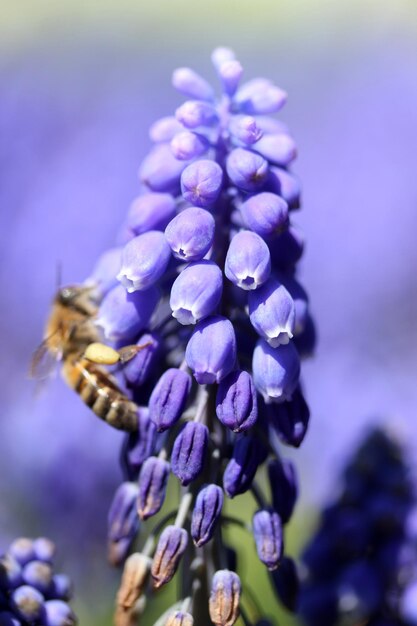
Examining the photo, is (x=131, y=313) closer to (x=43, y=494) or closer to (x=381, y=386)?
(x=43, y=494)

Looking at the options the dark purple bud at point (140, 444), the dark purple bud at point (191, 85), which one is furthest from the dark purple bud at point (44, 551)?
the dark purple bud at point (191, 85)

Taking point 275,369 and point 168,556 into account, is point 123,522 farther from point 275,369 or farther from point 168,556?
point 275,369

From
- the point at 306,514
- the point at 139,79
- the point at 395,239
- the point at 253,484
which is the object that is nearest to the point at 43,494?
the point at 306,514

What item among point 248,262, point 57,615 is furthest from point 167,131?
point 57,615

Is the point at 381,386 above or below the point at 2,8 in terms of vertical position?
below

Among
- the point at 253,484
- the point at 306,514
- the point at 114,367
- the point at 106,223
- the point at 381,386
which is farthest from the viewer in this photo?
the point at 106,223

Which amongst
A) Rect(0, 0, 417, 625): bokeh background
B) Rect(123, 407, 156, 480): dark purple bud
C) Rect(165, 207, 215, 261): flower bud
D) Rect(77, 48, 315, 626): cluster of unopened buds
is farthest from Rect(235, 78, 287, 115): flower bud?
Rect(0, 0, 417, 625): bokeh background

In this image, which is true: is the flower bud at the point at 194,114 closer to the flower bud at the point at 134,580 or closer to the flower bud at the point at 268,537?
the flower bud at the point at 268,537
